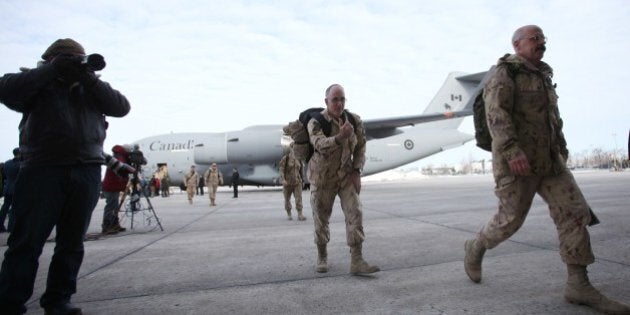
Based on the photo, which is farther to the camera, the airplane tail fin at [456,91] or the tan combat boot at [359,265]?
the airplane tail fin at [456,91]

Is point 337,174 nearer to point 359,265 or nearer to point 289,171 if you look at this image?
point 359,265

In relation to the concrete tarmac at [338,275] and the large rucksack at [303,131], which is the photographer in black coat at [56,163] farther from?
the large rucksack at [303,131]

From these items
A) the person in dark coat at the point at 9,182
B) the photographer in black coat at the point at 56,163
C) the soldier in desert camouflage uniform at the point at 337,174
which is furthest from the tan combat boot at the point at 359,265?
the person in dark coat at the point at 9,182

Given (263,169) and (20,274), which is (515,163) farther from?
(263,169)

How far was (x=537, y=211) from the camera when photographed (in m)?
6.62

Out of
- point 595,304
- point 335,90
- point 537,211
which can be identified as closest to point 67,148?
point 335,90

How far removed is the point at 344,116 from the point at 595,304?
83.6 inches

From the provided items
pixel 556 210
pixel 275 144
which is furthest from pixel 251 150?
pixel 556 210

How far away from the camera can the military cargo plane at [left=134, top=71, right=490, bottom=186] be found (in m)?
18.7

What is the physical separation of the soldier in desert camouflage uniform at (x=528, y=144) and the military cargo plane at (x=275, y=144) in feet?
47.7

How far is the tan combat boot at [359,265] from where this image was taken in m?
2.98

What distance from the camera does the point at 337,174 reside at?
10.5ft

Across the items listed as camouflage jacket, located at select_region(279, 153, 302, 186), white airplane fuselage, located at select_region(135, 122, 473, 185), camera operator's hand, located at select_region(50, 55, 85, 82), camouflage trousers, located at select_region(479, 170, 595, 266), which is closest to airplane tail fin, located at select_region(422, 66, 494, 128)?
white airplane fuselage, located at select_region(135, 122, 473, 185)

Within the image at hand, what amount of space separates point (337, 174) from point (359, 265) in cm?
76
